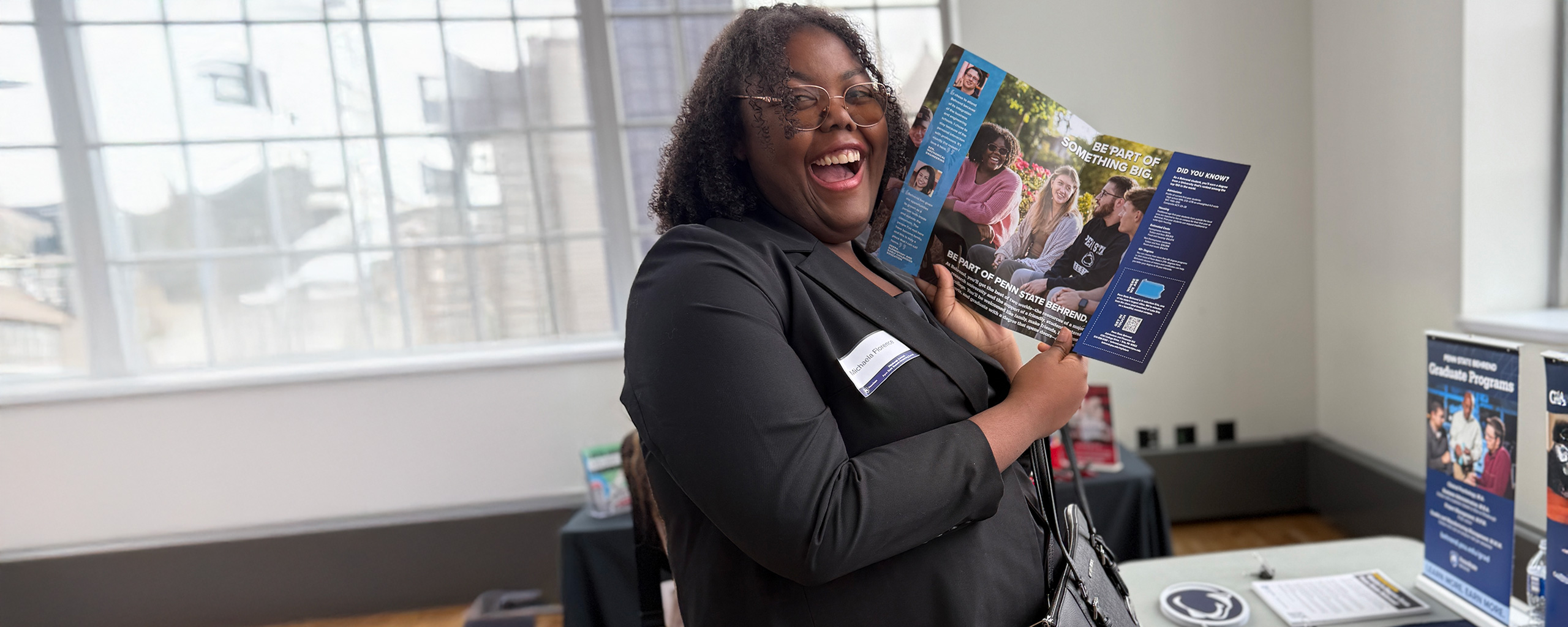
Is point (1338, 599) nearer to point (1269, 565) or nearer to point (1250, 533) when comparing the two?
point (1269, 565)

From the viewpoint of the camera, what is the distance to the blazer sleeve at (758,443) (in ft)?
1.99

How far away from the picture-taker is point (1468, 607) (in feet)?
4.17

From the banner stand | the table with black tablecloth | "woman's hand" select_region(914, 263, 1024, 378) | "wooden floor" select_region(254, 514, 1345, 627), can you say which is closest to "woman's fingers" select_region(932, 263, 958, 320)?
"woman's hand" select_region(914, 263, 1024, 378)

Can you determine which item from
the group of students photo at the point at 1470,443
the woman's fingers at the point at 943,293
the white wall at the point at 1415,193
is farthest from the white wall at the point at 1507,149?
the woman's fingers at the point at 943,293

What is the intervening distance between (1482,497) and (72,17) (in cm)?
456

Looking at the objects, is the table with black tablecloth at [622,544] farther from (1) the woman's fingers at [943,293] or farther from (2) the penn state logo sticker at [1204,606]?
(1) the woman's fingers at [943,293]

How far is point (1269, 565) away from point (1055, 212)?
1.13 metres

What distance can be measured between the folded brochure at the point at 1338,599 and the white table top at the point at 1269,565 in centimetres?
2

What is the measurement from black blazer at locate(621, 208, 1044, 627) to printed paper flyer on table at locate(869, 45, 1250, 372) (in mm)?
110

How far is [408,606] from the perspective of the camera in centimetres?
319

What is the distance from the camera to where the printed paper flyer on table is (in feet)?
2.67

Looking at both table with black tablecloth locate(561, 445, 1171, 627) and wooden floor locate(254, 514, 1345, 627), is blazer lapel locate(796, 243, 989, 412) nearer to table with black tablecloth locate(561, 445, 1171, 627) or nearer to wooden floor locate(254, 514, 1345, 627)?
table with black tablecloth locate(561, 445, 1171, 627)

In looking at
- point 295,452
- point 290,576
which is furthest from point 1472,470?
point 290,576

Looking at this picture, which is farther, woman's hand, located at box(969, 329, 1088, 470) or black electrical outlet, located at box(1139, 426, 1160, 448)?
black electrical outlet, located at box(1139, 426, 1160, 448)
